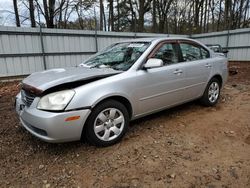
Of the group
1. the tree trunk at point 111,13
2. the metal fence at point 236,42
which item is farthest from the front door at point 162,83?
the tree trunk at point 111,13

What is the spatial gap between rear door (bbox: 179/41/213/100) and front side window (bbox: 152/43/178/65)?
210 mm

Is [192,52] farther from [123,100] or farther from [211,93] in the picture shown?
[123,100]

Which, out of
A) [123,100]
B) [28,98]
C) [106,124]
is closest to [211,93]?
[123,100]

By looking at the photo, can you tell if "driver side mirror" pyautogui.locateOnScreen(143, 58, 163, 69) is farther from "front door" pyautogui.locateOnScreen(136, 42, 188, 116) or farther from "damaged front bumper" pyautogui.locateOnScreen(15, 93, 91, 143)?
"damaged front bumper" pyautogui.locateOnScreen(15, 93, 91, 143)

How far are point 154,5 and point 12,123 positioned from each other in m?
19.2

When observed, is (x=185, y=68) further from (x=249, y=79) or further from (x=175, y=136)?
(x=249, y=79)

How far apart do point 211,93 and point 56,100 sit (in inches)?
134

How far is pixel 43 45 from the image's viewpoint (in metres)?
8.91

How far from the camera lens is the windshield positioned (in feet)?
10.9

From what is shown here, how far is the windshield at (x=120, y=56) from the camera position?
3335 mm

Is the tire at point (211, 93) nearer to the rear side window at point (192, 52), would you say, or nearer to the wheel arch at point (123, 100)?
the rear side window at point (192, 52)

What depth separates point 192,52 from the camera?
4.18 metres

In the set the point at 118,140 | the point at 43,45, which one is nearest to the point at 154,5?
the point at 43,45

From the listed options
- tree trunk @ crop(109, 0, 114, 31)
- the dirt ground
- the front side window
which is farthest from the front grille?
tree trunk @ crop(109, 0, 114, 31)
